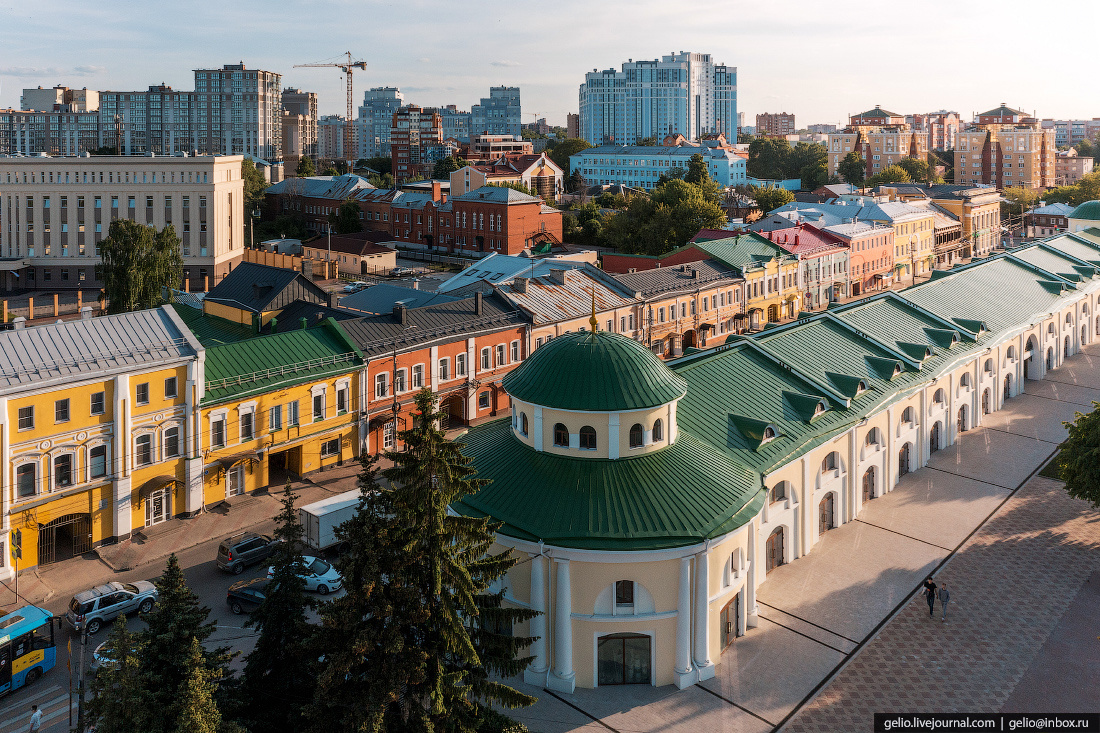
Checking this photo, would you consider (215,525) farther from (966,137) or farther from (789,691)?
(966,137)

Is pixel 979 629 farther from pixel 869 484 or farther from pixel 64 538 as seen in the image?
pixel 64 538

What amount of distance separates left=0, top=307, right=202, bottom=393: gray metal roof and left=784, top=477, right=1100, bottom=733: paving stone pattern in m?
27.9

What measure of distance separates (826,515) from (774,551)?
4.52m

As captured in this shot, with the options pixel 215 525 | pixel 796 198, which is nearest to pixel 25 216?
pixel 215 525

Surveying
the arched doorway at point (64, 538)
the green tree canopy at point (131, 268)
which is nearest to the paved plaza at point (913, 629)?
the arched doorway at point (64, 538)

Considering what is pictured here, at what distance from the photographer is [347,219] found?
131 metres

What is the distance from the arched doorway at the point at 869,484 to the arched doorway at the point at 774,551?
8.38 metres

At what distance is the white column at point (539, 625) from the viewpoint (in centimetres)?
2627

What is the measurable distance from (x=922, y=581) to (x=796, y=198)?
401 ft

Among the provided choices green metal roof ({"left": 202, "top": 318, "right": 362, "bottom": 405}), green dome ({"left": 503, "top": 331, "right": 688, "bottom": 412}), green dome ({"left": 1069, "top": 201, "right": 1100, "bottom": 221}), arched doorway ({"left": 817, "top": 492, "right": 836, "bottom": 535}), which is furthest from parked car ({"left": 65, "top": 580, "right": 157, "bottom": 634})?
green dome ({"left": 1069, "top": 201, "right": 1100, "bottom": 221})

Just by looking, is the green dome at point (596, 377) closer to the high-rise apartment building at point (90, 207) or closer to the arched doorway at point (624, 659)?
the arched doorway at point (624, 659)

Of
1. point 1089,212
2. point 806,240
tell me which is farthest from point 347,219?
point 1089,212

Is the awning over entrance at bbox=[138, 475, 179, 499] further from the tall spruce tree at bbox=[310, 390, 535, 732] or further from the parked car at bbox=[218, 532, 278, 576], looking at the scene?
the tall spruce tree at bbox=[310, 390, 535, 732]

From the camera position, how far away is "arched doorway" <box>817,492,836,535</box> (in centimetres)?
3716
